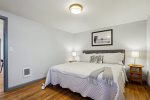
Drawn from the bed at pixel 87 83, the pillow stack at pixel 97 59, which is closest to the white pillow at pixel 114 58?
the pillow stack at pixel 97 59

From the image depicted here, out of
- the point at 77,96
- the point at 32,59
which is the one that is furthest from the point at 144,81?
the point at 32,59

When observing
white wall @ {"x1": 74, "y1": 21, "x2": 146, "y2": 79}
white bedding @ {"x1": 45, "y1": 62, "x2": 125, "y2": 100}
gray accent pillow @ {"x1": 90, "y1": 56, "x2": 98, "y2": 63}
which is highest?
white wall @ {"x1": 74, "y1": 21, "x2": 146, "y2": 79}

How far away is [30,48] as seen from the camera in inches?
112

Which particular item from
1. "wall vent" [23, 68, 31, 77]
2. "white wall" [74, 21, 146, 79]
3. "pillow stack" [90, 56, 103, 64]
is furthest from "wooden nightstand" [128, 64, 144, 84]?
"wall vent" [23, 68, 31, 77]

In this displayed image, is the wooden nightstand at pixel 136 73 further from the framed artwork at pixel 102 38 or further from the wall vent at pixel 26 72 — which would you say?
the wall vent at pixel 26 72

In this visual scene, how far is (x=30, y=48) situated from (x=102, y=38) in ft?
9.75

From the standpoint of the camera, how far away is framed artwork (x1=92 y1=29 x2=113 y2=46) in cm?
356

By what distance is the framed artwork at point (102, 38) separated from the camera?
356cm

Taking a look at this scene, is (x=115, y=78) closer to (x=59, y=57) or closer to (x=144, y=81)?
(x=144, y=81)

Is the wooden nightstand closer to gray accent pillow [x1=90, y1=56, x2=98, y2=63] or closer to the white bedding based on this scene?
the white bedding

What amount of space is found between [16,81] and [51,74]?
1.04 meters

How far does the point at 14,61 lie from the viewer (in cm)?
244

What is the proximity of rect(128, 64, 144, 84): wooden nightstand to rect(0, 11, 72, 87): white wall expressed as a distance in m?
2.97

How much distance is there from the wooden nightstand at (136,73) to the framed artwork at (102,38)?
124 cm
